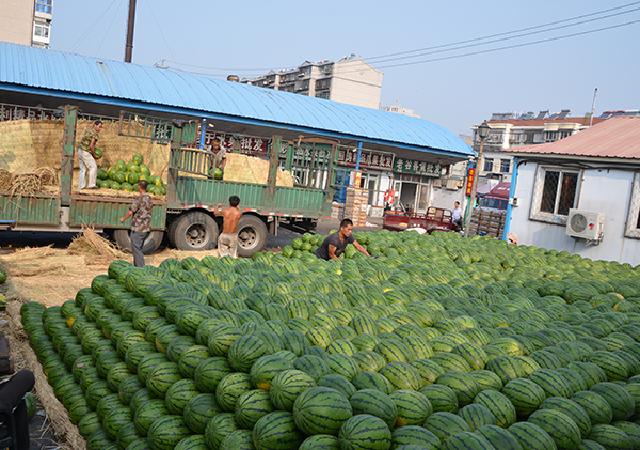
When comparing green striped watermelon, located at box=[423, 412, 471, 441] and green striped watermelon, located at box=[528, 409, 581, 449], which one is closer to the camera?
green striped watermelon, located at box=[423, 412, 471, 441]

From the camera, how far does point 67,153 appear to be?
13508mm

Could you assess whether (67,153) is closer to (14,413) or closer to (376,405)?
(14,413)

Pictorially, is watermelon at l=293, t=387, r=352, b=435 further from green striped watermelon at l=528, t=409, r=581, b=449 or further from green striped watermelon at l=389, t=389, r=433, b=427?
green striped watermelon at l=528, t=409, r=581, b=449

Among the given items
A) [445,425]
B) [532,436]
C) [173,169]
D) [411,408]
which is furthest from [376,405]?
[173,169]

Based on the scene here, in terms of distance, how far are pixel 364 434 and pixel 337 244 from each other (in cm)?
744

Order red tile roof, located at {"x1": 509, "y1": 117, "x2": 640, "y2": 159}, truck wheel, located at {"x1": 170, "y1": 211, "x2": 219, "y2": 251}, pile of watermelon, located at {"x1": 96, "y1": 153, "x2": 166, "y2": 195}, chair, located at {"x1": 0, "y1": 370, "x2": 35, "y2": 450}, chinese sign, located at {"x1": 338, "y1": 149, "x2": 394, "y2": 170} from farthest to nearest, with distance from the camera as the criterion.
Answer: chinese sign, located at {"x1": 338, "y1": 149, "x2": 394, "y2": 170}
red tile roof, located at {"x1": 509, "y1": 117, "x2": 640, "y2": 159}
truck wheel, located at {"x1": 170, "y1": 211, "x2": 219, "y2": 251}
pile of watermelon, located at {"x1": 96, "y1": 153, "x2": 166, "y2": 195}
chair, located at {"x1": 0, "y1": 370, "x2": 35, "y2": 450}

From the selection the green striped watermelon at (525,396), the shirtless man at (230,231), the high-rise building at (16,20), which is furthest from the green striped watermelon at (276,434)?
the high-rise building at (16,20)

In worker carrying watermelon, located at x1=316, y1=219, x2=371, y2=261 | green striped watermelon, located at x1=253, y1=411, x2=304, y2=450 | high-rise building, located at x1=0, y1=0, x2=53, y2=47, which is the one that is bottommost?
green striped watermelon, located at x1=253, y1=411, x2=304, y2=450

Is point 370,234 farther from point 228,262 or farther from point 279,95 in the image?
point 279,95

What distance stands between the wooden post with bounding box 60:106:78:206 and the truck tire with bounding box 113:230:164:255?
1.53m

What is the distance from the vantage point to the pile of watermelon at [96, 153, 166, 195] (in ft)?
50.6

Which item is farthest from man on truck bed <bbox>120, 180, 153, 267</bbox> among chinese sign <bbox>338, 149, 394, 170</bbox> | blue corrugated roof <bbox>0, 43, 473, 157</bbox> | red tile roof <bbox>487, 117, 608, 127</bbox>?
red tile roof <bbox>487, 117, 608, 127</bbox>

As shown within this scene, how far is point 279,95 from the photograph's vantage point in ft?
97.9

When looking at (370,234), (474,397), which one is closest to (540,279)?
(370,234)
